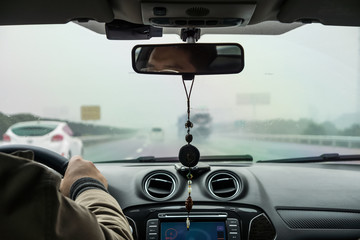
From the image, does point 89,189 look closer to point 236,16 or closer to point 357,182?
point 236,16

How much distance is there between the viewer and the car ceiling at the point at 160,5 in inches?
110

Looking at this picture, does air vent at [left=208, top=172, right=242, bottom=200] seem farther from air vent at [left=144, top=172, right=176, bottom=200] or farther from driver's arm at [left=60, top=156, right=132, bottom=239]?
driver's arm at [left=60, top=156, right=132, bottom=239]

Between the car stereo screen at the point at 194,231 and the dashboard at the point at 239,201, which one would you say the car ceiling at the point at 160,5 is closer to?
the dashboard at the point at 239,201

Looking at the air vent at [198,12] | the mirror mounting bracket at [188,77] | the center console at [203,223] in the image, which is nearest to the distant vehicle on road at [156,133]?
the center console at [203,223]

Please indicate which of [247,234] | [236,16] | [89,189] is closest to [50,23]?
[236,16]

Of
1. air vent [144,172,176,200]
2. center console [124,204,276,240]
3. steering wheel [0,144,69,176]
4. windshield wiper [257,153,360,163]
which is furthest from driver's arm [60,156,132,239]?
windshield wiper [257,153,360,163]

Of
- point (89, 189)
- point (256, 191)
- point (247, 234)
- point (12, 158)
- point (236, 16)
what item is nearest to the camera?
point (12, 158)

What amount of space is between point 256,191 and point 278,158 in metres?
0.69

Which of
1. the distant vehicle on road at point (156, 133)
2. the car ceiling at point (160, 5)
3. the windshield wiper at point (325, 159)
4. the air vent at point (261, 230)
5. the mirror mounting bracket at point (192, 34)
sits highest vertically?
the car ceiling at point (160, 5)

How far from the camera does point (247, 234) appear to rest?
3789 mm

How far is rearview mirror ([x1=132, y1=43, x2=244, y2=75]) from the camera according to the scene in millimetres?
3229

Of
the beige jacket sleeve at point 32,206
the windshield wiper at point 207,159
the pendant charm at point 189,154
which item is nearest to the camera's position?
the beige jacket sleeve at point 32,206

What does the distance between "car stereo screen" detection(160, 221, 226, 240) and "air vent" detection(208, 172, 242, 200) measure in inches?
13.0

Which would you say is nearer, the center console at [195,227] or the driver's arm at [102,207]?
the driver's arm at [102,207]
